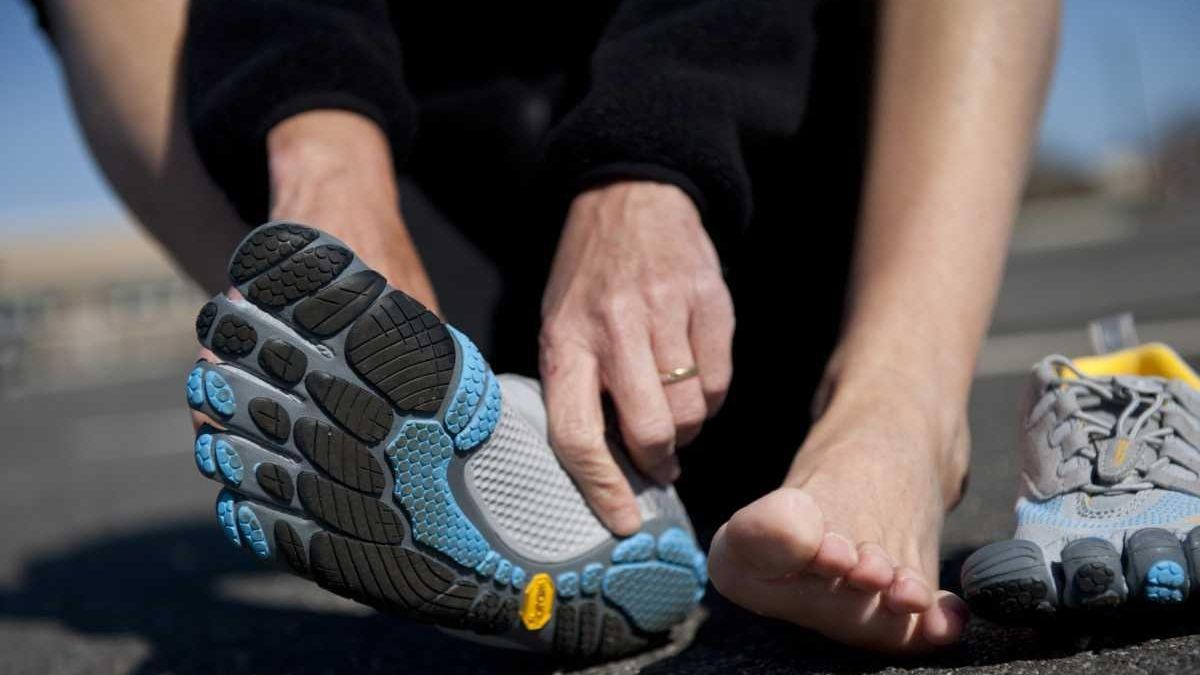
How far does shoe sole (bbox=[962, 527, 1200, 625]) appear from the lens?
0.56 meters

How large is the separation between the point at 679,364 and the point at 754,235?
0.33m

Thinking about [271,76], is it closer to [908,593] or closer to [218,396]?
[218,396]

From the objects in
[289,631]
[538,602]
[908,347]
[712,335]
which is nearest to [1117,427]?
[908,347]

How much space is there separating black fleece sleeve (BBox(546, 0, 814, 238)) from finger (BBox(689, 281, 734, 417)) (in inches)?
3.1

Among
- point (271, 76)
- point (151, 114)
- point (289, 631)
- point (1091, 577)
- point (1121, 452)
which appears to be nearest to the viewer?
point (1091, 577)

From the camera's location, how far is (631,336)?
702 mm

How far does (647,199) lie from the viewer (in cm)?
75

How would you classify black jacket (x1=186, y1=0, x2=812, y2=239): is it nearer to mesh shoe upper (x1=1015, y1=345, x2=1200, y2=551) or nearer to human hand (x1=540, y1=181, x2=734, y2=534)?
human hand (x1=540, y1=181, x2=734, y2=534)

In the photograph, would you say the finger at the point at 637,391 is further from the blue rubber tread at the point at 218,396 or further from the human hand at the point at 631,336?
the blue rubber tread at the point at 218,396

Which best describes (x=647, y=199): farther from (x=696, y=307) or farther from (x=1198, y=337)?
(x=1198, y=337)

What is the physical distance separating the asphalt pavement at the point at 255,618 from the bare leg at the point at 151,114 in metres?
0.34

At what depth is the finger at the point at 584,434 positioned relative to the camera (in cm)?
71

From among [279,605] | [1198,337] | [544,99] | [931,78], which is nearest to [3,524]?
[279,605]

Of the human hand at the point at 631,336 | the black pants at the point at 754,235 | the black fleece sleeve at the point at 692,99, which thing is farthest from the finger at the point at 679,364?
the black pants at the point at 754,235
